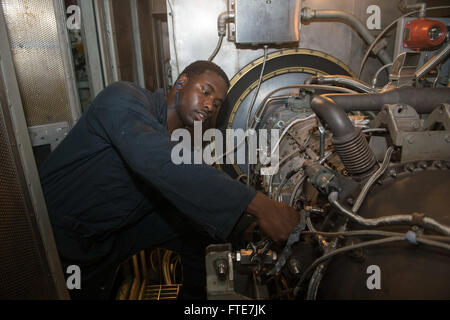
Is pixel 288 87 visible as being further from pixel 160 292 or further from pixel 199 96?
pixel 160 292

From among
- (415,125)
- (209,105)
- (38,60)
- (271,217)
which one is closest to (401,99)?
(415,125)

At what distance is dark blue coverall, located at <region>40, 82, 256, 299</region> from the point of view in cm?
95

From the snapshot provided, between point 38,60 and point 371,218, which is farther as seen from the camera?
point 38,60

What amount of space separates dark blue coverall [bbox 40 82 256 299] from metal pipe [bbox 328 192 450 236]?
28 centimetres

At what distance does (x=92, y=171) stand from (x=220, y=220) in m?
0.76

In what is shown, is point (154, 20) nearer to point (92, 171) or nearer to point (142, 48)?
point (142, 48)

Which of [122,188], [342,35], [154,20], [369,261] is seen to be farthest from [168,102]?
[154,20]

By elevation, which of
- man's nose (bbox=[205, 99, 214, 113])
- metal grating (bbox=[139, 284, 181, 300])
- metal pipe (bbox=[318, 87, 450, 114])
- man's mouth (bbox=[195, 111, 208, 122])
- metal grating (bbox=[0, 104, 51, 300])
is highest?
metal pipe (bbox=[318, 87, 450, 114])

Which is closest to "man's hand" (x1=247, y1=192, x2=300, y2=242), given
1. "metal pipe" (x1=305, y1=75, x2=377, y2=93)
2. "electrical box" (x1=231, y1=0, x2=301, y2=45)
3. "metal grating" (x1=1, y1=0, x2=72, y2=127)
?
"metal pipe" (x1=305, y1=75, x2=377, y2=93)

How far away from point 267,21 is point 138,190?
1664 mm

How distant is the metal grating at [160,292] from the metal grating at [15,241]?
48.7 inches

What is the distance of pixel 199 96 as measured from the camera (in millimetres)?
1682

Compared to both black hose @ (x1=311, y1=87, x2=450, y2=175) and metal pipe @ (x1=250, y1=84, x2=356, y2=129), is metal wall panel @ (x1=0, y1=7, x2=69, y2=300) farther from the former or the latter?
metal pipe @ (x1=250, y1=84, x2=356, y2=129)

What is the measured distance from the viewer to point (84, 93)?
2.17m
